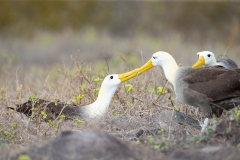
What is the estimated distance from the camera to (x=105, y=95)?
7012 mm

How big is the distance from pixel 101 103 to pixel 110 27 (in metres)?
13.9

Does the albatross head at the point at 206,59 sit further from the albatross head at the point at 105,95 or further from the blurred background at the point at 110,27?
the blurred background at the point at 110,27

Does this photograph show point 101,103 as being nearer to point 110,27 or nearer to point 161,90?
point 161,90

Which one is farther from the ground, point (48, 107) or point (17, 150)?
point (48, 107)

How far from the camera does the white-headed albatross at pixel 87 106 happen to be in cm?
684

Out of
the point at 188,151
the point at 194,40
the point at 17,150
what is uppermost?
the point at 194,40

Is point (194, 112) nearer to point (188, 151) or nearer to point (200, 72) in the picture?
point (200, 72)

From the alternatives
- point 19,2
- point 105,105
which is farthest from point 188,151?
point 19,2

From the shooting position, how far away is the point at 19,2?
67.5 ft

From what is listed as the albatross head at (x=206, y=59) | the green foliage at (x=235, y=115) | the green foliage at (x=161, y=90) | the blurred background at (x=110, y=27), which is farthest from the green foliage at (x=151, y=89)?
the blurred background at (x=110, y=27)

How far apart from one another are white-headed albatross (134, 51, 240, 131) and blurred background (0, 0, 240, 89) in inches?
370

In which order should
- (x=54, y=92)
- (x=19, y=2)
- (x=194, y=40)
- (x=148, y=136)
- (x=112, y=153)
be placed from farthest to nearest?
(x=19, y=2) → (x=194, y=40) → (x=54, y=92) → (x=148, y=136) → (x=112, y=153)

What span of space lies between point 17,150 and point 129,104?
2.23 meters

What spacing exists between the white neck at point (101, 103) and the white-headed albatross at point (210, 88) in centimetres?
107
